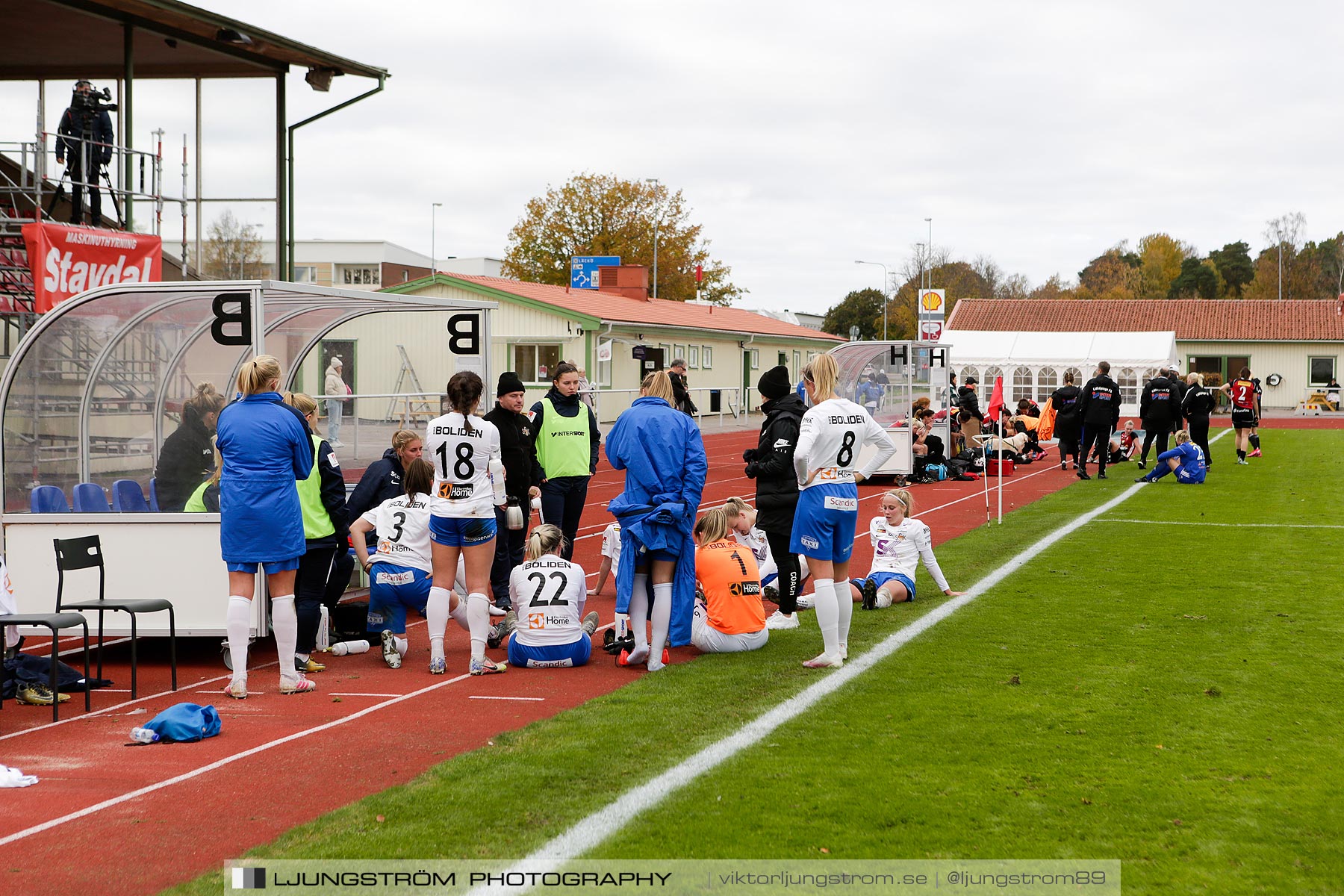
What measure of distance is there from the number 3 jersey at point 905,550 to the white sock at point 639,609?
2873mm

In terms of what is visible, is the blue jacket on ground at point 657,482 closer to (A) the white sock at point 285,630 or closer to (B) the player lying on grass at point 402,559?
(B) the player lying on grass at point 402,559

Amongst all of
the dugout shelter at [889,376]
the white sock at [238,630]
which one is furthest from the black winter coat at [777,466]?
the dugout shelter at [889,376]

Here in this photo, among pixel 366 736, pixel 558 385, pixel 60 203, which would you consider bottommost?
pixel 366 736

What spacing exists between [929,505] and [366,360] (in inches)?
530

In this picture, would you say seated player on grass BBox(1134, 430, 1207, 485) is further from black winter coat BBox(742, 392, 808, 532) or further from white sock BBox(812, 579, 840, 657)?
white sock BBox(812, 579, 840, 657)

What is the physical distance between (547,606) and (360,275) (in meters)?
63.3

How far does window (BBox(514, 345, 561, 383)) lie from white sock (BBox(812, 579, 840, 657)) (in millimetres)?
31098

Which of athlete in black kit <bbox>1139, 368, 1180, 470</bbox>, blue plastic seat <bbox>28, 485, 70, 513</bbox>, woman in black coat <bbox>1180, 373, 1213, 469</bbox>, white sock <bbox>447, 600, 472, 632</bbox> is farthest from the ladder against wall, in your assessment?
woman in black coat <bbox>1180, 373, 1213, 469</bbox>

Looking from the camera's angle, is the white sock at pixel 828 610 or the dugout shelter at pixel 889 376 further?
the dugout shelter at pixel 889 376

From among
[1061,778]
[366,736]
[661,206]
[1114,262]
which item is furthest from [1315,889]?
[1114,262]

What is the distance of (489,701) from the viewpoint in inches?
278

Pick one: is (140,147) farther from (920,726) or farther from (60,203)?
(920,726)

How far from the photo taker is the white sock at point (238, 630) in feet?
23.3

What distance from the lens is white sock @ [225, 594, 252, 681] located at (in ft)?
23.3
